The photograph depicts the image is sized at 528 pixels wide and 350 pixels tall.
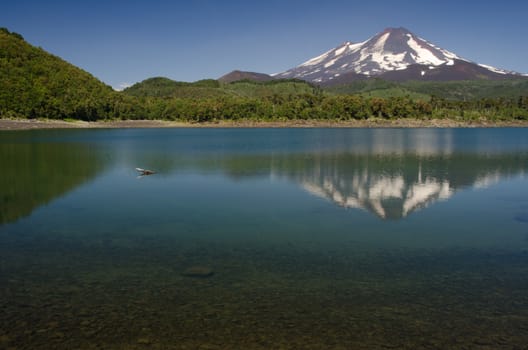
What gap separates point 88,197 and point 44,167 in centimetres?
1227

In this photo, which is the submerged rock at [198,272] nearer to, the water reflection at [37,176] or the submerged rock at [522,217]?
the water reflection at [37,176]

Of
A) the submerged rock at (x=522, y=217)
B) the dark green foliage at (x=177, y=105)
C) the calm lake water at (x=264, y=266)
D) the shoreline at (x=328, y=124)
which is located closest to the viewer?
the calm lake water at (x=264, y=266)

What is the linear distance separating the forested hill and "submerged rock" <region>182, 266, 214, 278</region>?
346 feet

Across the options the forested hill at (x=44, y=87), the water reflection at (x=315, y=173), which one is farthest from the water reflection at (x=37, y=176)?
the forested hill at (x=44, y=87)

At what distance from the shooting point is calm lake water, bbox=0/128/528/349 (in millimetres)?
7527

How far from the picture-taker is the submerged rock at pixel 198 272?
10.2m

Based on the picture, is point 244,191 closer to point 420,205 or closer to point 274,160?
point 420,205

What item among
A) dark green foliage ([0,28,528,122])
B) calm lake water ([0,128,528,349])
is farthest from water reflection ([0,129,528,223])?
dark green foliage ([0,28,528,122])

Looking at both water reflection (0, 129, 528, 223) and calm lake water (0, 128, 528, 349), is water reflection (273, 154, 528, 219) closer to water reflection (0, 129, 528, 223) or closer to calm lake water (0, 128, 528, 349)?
water reflection (0, 129, 528, 223)

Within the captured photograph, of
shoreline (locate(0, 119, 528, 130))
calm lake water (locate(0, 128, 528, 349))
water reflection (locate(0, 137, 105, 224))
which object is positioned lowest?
calm lake water (locate(0, 128, 528, 349))

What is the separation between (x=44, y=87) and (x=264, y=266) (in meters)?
119

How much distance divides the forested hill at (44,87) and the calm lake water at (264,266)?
9288 centimetres

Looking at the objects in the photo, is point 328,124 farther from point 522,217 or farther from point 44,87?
point 522,217

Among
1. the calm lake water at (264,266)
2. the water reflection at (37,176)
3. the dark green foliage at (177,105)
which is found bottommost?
the calm lake water at (264,266)
